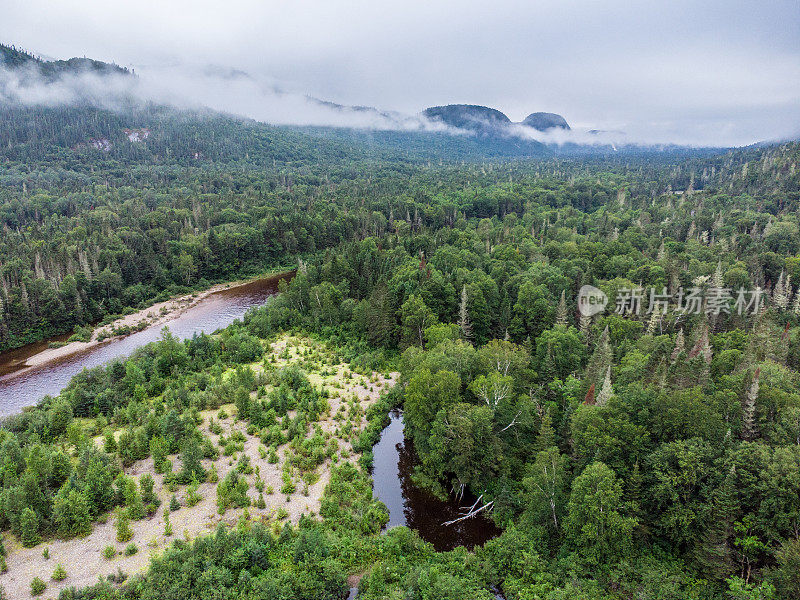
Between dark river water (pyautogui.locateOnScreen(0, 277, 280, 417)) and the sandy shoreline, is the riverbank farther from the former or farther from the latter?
the sandy shoreline

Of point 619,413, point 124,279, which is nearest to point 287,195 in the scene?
point 124,279

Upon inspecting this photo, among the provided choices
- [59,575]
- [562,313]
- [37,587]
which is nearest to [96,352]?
[59,575]

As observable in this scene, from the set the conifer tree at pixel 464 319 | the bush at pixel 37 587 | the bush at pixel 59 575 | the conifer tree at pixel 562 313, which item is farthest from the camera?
the conifer tree at pixel 464 319

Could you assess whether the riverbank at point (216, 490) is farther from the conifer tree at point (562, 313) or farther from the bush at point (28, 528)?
the conifer tree at point (562, 313)

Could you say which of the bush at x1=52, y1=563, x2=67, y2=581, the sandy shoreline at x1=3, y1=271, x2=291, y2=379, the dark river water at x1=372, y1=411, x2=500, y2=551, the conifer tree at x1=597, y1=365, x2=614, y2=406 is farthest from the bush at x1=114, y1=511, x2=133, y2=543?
the sandy shoreline at x1=3, y1=271, x2=291, y2=379

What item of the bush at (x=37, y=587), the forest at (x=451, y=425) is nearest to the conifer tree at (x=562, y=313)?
the forest at (x=451, y=425)

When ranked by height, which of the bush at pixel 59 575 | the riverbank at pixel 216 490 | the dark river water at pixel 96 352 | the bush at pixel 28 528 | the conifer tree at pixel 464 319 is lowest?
the dark river water at pixel 96 352

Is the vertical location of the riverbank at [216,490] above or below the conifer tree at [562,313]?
below
